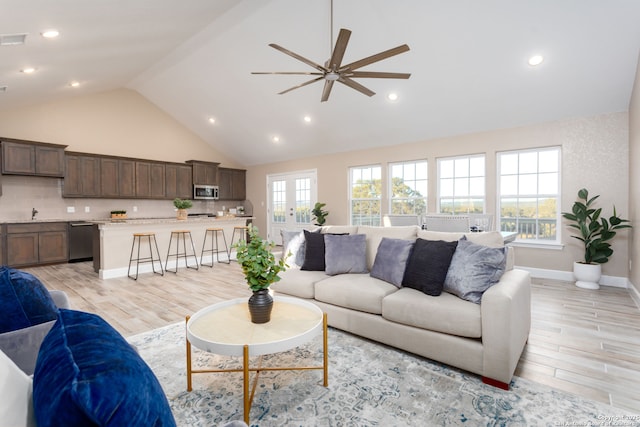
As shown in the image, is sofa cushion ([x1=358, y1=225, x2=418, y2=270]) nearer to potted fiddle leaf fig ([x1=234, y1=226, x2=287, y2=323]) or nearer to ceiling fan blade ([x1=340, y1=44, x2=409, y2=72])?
potted fiddle leaf fig ([x1=234, y1=226, x2=287, y2=323])

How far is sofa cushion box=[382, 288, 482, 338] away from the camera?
86.0 inches

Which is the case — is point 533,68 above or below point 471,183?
above

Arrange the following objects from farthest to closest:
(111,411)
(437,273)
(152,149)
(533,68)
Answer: (152,149) → (533,68) → (437,273) → (111,411)

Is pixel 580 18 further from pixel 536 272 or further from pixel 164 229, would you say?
pixel 164 229

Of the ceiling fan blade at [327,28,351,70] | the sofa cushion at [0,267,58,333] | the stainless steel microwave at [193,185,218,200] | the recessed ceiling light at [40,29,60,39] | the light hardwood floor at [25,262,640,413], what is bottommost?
the light hardwood floor at [25,262,640,413]

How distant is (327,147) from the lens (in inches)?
307

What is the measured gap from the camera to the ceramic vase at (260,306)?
209 cm

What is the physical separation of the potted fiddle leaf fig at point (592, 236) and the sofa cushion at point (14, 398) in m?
5.90

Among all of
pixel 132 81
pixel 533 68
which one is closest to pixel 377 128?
pixel 533 68

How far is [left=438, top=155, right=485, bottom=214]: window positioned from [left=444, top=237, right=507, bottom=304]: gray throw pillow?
3733mm

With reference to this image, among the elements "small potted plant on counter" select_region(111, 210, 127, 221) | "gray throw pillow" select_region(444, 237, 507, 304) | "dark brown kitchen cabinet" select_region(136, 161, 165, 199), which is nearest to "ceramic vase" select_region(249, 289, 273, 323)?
"gray throw pillow" select_region(444, 237, 507, 304)

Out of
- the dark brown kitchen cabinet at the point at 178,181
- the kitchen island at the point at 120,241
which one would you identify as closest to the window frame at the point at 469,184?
the kitchen island at the point at 120,241

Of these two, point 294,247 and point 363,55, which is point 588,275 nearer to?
point 294,247

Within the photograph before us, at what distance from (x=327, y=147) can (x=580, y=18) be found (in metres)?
5.07
